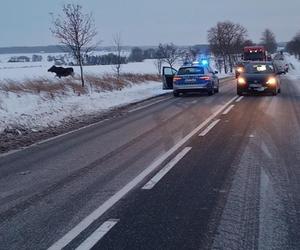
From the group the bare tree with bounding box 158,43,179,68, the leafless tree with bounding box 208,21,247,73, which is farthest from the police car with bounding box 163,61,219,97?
the leafless tree with bounding box 208,21,247,73

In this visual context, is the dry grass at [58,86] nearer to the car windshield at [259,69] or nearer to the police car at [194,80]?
the police car at [194,80]

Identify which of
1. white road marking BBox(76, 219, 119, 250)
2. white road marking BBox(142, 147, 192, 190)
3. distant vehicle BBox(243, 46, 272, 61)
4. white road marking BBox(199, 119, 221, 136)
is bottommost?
white road marking BBox(199, 119, 221, 136)

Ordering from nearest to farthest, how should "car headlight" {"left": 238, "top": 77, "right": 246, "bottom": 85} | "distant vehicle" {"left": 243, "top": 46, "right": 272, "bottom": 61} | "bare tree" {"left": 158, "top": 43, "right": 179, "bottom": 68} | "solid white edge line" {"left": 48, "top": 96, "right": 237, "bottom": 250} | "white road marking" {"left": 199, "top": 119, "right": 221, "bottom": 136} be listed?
"solid white edge line" {"left": 48, "top": 96, "right": 237, "bottom": 250} < "white road marking" {"left": 199, "top": 119, "right": 221, "bottom": 136} < "car headlight" {"left": 238, "top": 77, "right": 246, "bottom": 85} < "distant vehicle" {"left": 243, "top": 46, "right": 272, "bottom": 61} < "bare tree" {"left": 158, "top": 43, "right": 179, "bottom": 68}

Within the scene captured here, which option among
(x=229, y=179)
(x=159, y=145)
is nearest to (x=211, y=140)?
(x=159, y=145)

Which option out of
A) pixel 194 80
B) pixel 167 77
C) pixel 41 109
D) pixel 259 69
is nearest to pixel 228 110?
pixel 41 109

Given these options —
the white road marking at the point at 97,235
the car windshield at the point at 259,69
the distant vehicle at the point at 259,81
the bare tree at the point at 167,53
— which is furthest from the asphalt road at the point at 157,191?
the bare tree at the point at 167,53

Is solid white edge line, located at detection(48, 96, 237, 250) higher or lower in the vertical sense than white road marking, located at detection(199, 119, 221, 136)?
higher

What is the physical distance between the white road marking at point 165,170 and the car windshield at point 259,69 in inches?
652

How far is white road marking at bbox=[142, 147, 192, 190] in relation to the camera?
7452 millimetres

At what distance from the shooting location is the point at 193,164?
351 inches

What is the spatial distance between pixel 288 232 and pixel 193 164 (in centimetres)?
375

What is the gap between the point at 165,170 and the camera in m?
8.48

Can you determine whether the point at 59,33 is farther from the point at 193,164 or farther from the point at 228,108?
the point at 193,164

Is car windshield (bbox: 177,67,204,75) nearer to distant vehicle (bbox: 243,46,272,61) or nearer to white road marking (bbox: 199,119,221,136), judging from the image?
white road marking (bbox: 199,119,221,136)
